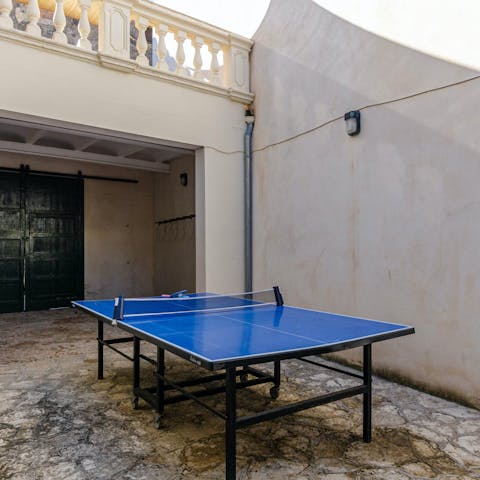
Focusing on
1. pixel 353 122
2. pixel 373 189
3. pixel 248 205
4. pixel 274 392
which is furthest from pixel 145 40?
pixel 274 392

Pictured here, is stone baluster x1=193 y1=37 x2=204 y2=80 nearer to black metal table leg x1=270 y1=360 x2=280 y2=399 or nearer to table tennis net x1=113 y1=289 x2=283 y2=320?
table tennis net x1=113 y1=289 x2=283 y2=320

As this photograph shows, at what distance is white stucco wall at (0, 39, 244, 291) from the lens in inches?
151

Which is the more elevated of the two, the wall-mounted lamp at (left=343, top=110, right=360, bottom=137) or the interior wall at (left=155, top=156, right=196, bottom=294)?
the wall-mounted lamp at (left=343, top=110, right=360, bottom=137)

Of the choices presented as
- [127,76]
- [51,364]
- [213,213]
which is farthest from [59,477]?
[127,76]

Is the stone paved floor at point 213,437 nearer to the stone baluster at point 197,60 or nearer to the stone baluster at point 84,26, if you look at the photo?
the stone baluster at point 84,26

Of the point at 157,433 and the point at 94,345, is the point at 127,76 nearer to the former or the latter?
the point at 94,345

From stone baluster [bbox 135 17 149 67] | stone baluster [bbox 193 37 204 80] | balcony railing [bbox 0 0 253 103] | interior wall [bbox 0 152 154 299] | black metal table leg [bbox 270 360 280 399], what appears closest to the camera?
black metal table leg [bbox 270 360 280 399]

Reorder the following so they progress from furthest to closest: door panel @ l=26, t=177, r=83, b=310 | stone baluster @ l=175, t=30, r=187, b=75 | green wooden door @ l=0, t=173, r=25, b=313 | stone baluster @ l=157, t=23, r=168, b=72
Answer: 1. door panel @ l=26, t=177, r=83, b=310
2. green wooden door @ l=0, t=173, r=25, b=313
3. stone baluster @ l=175, t=30, r=187, b=75
4. stone baluster @ l=157, t=23, r=168, b=72

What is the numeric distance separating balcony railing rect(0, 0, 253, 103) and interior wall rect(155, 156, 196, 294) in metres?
2.04

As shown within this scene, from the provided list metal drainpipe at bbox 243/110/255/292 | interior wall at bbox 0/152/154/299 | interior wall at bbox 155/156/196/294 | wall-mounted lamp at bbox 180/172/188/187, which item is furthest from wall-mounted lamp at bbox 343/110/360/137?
interior wall at bbox 0/152/154/299

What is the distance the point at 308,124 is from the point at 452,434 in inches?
124

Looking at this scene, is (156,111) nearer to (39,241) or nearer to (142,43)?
(142,43)

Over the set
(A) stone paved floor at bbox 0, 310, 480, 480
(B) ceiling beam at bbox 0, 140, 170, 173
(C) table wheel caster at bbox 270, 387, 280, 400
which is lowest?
(A) stone paved floor at bbox 0, 310, 480, 480

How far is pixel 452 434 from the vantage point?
2570mm
